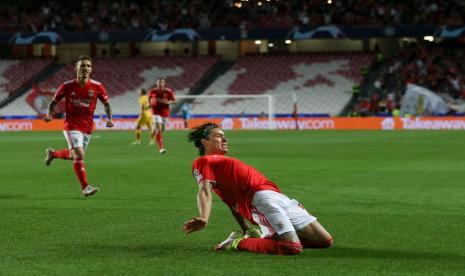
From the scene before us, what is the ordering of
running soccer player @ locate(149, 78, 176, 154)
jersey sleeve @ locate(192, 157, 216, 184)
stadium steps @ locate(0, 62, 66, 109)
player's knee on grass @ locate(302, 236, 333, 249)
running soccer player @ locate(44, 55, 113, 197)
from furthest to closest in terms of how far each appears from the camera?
1. stadium steps @ locate(0, 62, 66, 109)
2. running soccer player @ locate(149, 78, 176, 154)
3. running soccer player @ locate(44, 55, 113, 197)
4. player's knee on grass @ locate(302, 236, 333, 249)
5. jersey sleeve @ locate(192, 157, 216, 184)

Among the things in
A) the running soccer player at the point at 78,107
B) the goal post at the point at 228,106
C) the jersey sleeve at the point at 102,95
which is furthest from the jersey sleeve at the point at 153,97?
the goal post at the point at 228,106

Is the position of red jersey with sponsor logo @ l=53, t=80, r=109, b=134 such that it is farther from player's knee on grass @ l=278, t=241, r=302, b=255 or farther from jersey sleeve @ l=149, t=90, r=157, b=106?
jersey sleeve @ l=149, t=90, r=157, b=106

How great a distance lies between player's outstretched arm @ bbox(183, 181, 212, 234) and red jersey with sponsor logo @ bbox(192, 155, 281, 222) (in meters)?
0.09

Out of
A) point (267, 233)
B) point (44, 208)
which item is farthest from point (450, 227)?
point (44, 208)

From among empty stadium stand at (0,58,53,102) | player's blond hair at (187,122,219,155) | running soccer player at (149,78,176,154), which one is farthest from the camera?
empty stadium stand at (0,58,53,102)

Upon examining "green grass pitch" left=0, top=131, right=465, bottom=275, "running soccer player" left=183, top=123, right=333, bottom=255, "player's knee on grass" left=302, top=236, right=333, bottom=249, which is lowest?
"green grass pitch" left=0, top=131, right=465, bottom=275

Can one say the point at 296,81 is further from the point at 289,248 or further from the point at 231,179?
the point at 289,248

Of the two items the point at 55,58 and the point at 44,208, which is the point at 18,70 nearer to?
the point at 55,58

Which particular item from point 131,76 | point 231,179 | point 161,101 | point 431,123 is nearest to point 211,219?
point 231,179

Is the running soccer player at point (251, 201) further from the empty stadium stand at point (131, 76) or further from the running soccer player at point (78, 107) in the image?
the empty stadium stand at point (131, 76)

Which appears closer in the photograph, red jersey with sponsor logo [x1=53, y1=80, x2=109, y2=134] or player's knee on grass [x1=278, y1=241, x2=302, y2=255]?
player's knee on grass [x1=278, y1=241, x2=302, y2=255]

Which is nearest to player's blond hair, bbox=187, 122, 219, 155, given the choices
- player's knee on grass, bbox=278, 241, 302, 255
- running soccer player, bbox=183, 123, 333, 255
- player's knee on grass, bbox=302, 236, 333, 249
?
running soccer player, bbox=183, 123, 333, 255

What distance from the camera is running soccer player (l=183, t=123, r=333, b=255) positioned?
320 inches

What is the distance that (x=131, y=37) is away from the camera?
60062 mm
